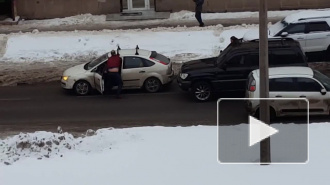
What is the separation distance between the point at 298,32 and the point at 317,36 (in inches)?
26.0

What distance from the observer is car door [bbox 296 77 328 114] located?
17688mm

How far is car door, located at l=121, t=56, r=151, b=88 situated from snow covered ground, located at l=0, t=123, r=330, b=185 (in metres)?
A: 5.81

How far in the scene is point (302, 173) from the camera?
1225 centimetres

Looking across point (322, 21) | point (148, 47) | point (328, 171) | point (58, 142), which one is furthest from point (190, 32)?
point (328, 171)

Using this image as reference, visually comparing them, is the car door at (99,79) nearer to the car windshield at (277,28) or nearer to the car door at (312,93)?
the car windshield at (277,28)

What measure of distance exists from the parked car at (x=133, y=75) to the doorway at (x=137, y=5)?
10635 millimetres

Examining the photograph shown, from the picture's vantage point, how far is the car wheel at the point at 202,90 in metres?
Result: 20.3

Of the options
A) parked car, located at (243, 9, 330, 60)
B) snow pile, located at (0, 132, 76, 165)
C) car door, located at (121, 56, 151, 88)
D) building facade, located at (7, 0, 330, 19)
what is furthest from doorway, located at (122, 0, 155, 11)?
snow pile, located at (0, 132, 76, 165)

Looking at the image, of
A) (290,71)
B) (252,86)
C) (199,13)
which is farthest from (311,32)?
(199,13)

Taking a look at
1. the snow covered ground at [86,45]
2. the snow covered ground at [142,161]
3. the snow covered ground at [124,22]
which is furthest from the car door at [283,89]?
the snow covered ground at [124,22]

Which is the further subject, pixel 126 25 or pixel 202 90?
pixel 126 25

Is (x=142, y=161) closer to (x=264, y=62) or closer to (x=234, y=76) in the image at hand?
(x=264, y=62)

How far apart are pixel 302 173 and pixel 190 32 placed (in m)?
16.0

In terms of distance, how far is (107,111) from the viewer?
19.8 meters
